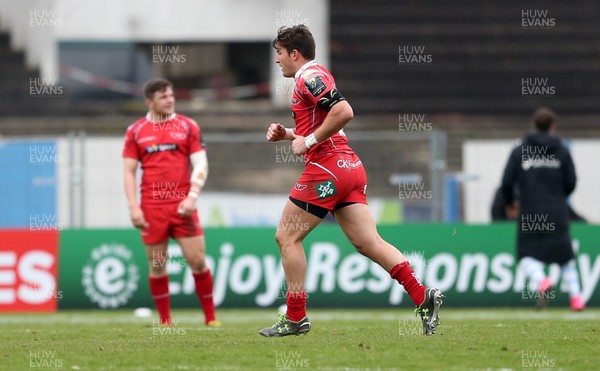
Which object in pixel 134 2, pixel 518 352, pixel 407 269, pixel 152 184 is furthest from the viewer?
pixel 134 2

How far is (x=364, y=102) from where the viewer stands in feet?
80.2

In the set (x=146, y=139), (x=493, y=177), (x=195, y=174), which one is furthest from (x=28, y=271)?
(x=493, y=177)

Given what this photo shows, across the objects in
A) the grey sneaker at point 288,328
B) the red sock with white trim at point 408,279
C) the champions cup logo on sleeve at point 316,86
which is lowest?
the grey sneaker at point 288,328

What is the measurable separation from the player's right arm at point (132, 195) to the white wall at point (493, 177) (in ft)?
24.7

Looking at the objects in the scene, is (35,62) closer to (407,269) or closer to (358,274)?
(358,274)

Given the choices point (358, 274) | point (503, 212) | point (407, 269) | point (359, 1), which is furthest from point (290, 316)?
point (359, 1)

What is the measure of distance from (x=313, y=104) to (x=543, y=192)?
596 centimetres

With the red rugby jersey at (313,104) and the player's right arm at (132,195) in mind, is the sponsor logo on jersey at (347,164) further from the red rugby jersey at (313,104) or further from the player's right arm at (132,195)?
the player's right arm at (132,195)

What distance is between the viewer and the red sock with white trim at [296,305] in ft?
30.4

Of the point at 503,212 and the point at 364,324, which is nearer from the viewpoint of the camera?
the point at 364,324

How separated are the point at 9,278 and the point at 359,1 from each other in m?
11.7

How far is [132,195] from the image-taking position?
11.8 m

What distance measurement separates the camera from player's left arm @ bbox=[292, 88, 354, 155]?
8953 mm

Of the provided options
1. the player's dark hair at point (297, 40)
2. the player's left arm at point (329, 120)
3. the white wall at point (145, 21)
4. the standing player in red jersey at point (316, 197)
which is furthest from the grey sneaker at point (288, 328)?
the white wall at point (145, 21)
